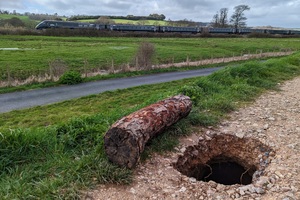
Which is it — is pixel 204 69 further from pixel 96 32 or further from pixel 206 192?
pixel 96 32

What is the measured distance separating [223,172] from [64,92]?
11.4m

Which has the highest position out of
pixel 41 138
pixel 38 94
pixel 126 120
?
pixel 126 120

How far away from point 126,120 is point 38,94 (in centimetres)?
1127

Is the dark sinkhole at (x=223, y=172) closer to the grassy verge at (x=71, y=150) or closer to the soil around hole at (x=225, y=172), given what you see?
the soil around hole at (x=225, y=172)

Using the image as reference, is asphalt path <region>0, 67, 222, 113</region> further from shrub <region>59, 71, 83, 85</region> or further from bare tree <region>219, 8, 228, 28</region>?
bare tree <region>219, 8, 228, 28</region>

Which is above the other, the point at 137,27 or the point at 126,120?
the point at 137,27

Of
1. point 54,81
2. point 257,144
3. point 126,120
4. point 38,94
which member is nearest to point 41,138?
point 126,120

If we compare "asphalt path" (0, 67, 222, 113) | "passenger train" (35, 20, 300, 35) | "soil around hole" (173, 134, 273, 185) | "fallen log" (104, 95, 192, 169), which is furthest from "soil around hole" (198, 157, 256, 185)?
"passenger train" (35, 20, 300, 35)

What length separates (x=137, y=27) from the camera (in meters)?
59.6

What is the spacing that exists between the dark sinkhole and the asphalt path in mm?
9510

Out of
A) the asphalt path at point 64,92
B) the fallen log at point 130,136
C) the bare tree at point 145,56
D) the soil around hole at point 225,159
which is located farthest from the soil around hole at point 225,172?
the bare tree at point 145,56

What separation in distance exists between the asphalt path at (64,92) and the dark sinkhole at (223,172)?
9510 mm

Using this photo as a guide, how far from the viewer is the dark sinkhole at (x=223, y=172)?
18.4 ft

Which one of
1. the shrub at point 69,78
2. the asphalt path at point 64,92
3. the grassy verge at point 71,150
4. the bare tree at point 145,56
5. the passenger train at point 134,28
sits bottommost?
the asphalt path at point 64,92
